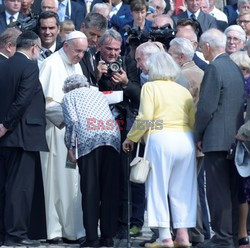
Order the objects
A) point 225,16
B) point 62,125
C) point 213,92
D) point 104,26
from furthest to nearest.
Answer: point 225,16 < point 104,26 < point 62,125 < point 213,92

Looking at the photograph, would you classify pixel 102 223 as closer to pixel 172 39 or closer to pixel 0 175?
pixel 0 175

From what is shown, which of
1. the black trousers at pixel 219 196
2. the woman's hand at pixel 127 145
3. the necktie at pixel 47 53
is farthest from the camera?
the necktie at pixel 47 53

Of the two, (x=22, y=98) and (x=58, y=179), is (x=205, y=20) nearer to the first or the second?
(x=58, y=179)

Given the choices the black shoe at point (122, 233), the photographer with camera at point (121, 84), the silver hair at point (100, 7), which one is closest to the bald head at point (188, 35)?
the photographer with camera at point (121, 84)

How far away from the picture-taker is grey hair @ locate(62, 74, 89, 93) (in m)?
11.7

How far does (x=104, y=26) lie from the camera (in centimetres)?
1375

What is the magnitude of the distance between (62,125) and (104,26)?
2172 millimetres

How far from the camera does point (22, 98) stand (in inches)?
455

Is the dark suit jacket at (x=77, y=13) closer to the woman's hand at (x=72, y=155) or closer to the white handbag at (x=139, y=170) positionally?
the woman's hand at (x=72, y=155)

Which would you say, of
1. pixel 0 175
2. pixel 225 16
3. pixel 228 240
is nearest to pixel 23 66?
pixel 0 175

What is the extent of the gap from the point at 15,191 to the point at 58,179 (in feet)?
2.59

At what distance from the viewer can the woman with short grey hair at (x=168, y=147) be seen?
439 inches

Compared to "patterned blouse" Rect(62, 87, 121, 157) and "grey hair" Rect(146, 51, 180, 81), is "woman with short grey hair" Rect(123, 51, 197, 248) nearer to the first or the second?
"grey hair" Rect(146, 51, 180, 81)

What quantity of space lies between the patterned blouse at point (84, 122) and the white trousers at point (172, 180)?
0.65 metres
